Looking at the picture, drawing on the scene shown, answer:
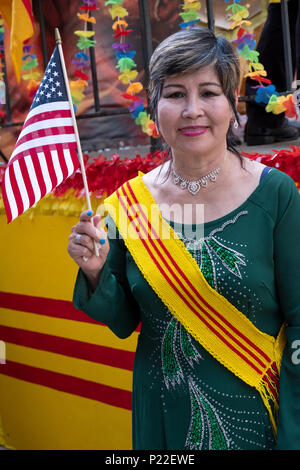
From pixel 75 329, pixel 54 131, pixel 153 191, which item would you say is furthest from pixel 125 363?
pixel 54 131

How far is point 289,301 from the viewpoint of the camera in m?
1.44

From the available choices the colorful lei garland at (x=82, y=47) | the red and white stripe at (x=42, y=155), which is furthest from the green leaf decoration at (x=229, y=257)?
the colorful lei garland at (x=82, y=47)

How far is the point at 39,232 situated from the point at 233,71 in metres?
1.64

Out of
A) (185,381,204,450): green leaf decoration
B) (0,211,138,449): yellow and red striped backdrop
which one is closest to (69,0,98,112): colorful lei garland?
(0,211,138,449): yellow and red striped backdrop

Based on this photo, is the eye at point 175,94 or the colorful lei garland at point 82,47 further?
the colorful lei garland at point 82,47

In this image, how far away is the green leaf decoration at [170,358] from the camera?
1512 mm

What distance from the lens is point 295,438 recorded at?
143 centimetres

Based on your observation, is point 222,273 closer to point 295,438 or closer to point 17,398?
point 295,438

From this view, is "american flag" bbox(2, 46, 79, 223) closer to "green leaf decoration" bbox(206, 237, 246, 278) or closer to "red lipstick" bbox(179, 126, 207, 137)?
"red lipstick" bbox(179, 126, 207, 137)

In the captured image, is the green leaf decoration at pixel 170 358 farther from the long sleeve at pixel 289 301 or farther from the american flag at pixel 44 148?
the american flag at pixel 44 148

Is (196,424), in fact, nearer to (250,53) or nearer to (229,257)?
(229,257)

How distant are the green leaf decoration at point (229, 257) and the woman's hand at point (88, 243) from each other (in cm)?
27

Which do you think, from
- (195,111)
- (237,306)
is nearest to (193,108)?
(195,111)

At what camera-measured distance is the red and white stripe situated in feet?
4.82
